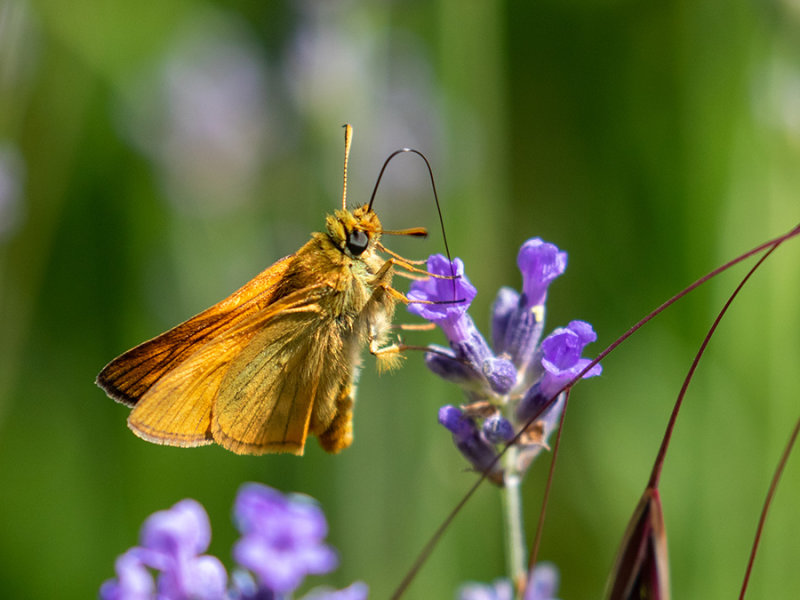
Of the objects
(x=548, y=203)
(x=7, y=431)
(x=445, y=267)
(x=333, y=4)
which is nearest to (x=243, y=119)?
(x=333, y=4)

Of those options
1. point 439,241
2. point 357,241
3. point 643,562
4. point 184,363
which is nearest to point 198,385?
point 184,363

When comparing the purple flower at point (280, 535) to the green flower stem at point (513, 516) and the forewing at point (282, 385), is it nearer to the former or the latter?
the green flower stem at point (513, 516)

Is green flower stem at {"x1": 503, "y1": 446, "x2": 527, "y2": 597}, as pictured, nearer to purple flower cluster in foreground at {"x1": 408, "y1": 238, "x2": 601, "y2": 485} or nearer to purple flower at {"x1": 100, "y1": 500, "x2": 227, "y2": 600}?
purple flower cluster in foreground at {"x1": 408, "y1": 238, "x2": 601, "y2": 485}

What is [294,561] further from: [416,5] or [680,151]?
[416,5]

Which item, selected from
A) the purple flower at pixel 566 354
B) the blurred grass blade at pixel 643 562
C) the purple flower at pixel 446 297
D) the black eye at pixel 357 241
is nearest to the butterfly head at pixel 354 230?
the black eye at pixel 357 241

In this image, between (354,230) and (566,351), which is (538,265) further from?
(354,230)
